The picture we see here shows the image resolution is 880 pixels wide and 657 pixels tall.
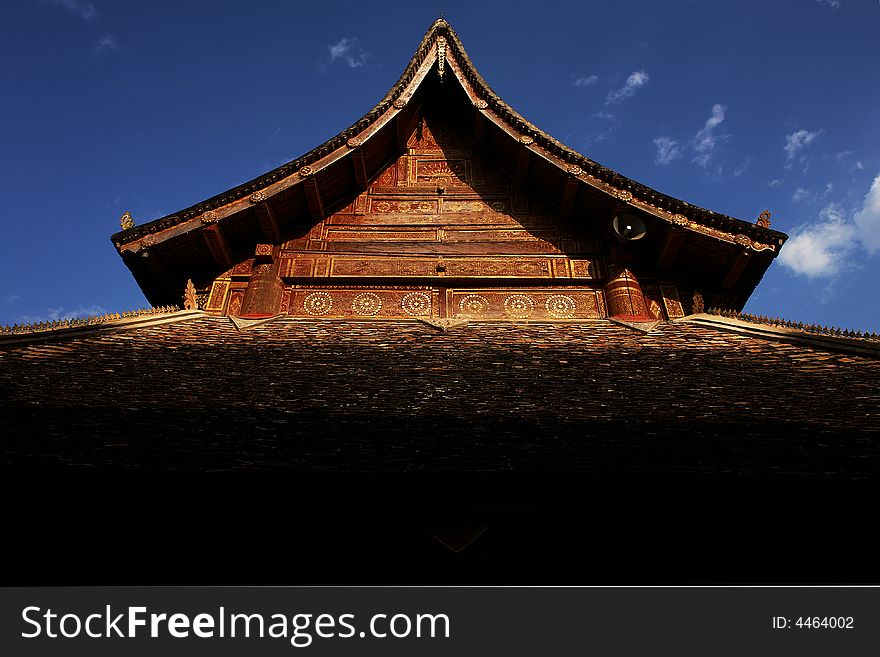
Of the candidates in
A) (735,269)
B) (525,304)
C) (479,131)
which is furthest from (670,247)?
(479,131)

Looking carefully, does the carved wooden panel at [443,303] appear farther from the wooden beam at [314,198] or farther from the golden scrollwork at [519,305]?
the wooden beam at [314,198]

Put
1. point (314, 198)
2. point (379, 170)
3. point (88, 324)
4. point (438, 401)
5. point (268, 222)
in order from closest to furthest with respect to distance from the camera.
→ point (438, 401)
point (88, 324)
point (268, 222)
point (314, 198)
point (379, 170)

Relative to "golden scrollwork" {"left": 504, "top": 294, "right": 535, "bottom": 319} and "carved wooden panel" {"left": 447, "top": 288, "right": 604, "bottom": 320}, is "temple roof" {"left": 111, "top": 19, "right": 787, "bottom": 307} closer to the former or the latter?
"carved wooden panel" {"left": 447, "top": 288, "right": 604, "bottom": 320}

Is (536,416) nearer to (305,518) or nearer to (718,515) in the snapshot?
(718,515)

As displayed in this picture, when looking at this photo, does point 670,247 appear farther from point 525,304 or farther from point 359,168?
point 359,168

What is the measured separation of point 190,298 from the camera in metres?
8.02

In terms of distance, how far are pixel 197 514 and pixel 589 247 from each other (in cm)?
649

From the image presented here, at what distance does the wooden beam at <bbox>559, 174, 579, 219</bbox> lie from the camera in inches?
344

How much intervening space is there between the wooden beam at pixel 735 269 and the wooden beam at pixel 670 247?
2.12 feet

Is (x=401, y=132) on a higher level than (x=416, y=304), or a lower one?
higher

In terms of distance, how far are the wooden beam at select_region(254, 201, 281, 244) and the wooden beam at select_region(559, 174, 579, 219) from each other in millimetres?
3826

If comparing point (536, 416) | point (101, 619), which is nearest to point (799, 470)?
point (536, 416)

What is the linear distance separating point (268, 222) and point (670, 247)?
506 cm

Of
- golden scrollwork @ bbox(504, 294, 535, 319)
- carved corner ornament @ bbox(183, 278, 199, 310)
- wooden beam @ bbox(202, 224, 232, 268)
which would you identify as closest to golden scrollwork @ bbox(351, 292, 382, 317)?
golden scrollwork @ bbox(504, 294, 535, 319)
